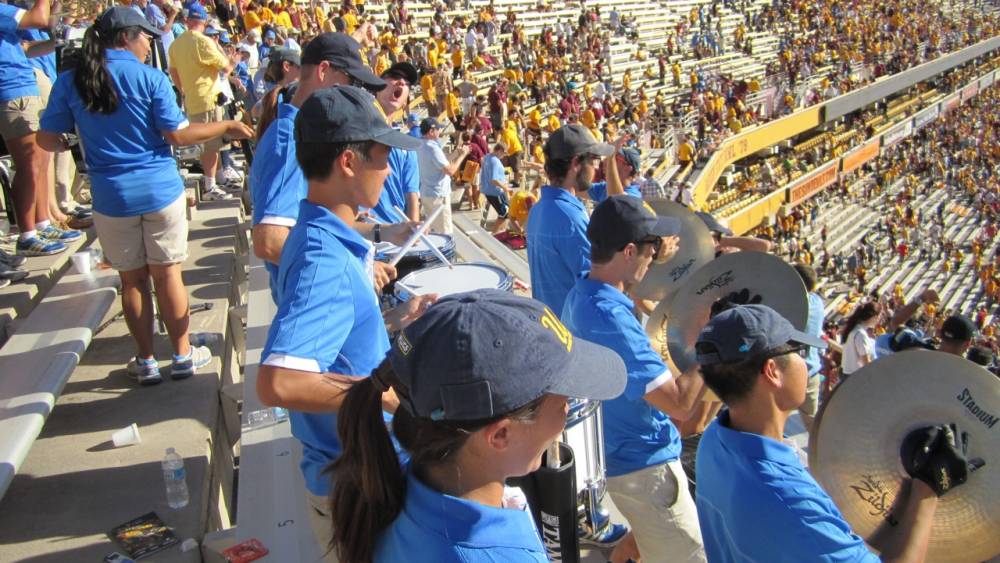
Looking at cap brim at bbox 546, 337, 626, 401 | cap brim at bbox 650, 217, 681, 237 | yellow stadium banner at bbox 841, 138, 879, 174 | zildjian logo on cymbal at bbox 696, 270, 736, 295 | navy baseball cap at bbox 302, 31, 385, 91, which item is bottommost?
yellow stadium banner at bbox 841, 138, 879, 174

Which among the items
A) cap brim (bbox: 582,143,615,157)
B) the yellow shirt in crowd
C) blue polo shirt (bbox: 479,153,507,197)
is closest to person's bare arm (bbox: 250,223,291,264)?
cap brim (bbox: 582,143,615,157)

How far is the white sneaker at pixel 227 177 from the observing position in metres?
7.89

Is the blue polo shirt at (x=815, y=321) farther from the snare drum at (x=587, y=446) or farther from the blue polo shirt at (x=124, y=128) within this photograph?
the blue polo shirt at (x=124, y=128)

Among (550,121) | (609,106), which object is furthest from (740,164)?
(550,121)

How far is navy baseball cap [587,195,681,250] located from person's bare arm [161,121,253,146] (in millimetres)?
1516

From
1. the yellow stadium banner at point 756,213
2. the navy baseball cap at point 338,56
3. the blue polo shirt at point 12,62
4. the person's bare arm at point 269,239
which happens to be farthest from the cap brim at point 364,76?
the yellow stadium banner at point 756,213

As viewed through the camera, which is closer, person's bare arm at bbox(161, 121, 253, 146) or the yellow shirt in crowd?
person's bare arm at bbox(161, 121, 253, 146)

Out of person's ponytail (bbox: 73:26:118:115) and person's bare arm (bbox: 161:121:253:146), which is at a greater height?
person's ponytail (bbox: 73:26:118:115)

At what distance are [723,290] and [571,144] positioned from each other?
113 centimetres

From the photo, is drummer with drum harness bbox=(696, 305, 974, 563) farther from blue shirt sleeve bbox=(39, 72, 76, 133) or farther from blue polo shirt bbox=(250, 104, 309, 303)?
blue shirt sleeve bbox=(39, 72, 76, 133)

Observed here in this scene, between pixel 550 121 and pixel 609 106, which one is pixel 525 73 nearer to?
pixel 609 106

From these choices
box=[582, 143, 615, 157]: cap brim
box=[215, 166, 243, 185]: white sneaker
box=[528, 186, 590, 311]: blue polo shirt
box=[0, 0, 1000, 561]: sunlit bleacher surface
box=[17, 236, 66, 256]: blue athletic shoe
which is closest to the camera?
box=[0, 0, 1000, 561]: sunlit bleacher surface

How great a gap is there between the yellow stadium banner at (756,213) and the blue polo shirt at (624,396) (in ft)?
61.9

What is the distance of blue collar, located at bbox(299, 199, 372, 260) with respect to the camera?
1966mm
